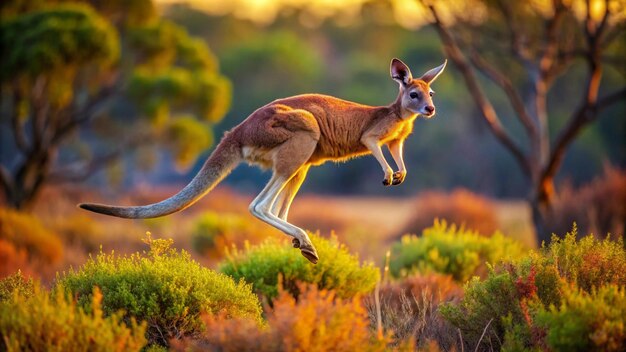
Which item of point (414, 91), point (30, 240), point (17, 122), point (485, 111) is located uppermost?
point (485, 111)

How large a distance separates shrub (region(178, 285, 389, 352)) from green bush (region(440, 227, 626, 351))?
1212 millimetres

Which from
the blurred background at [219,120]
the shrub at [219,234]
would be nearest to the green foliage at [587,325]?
the blurred background at [219,120]

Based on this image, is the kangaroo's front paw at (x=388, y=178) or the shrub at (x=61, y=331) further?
the kangaroo's front paw at (x=388, y=178)

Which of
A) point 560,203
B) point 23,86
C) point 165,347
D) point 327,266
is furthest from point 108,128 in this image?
point 165,347

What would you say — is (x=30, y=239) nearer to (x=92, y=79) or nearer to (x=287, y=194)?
(x=92, y=79)

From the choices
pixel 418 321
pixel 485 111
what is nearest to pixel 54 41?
pixel 485 111

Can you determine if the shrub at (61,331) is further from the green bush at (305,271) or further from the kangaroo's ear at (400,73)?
the kangaroo's ear at (400,73)

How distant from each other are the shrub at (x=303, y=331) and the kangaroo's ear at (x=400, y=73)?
2836mm

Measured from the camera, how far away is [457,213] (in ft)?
57.8

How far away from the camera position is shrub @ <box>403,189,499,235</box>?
17297mm

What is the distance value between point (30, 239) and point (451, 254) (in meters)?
7.46

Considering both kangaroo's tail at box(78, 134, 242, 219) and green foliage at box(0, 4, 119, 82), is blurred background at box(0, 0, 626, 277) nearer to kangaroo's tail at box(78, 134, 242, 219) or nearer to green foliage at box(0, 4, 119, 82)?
green foliage at box(0, 4, 119, 82)

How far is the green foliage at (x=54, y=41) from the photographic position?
53.8 ft

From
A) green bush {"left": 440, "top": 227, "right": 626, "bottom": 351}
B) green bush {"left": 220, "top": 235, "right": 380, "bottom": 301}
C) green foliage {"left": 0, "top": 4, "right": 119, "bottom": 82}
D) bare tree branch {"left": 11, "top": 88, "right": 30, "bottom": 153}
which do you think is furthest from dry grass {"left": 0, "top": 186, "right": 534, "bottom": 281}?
green bush {"left": 440, "top": 227, "right": 626, "bottom": 351}
